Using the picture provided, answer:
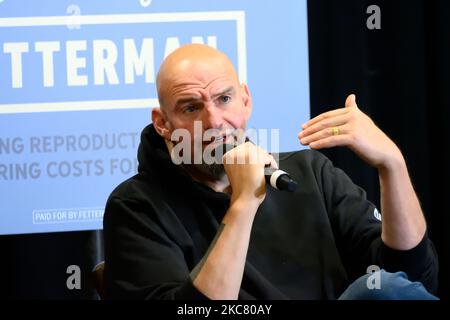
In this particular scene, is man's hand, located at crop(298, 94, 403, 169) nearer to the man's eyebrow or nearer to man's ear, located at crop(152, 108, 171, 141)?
the man's eyebrow

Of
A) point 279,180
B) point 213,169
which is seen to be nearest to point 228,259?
point 279,180

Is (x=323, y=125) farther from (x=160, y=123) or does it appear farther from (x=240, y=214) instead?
(x=160, y=123)

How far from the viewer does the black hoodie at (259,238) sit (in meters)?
1.91

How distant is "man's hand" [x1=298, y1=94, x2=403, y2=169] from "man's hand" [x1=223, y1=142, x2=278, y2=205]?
0.11 meters

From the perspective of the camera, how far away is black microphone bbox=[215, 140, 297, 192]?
1.72 m

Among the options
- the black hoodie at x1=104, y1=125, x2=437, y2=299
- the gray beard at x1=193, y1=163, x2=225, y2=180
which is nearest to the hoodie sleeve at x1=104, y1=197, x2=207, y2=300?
the black hoodie at x1=104, y1=125, x2=437, y2=299

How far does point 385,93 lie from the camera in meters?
3.67

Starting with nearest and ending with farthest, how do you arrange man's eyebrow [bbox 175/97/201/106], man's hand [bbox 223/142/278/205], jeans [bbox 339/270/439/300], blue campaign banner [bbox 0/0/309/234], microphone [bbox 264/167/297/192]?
jeans [bbox 339/270/439/300]
microphone [bbox 264/167/297/192]
man's hand [bbox 223/142/278/205]
man's eyebrow [bbox 175/97/201/106]
blue campaign banner [bbox 0/0/309/234]

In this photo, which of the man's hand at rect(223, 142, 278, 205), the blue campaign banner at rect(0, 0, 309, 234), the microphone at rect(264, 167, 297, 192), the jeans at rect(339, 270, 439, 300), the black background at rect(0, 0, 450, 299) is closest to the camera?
the jeans at rect(339, 270, 439, 300)

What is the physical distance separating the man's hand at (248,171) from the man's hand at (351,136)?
0.11 metres

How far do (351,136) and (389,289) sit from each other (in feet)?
1.35

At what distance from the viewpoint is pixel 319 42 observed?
3.59 m

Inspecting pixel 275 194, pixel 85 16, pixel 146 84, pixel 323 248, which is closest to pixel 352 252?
pixel 323 248
